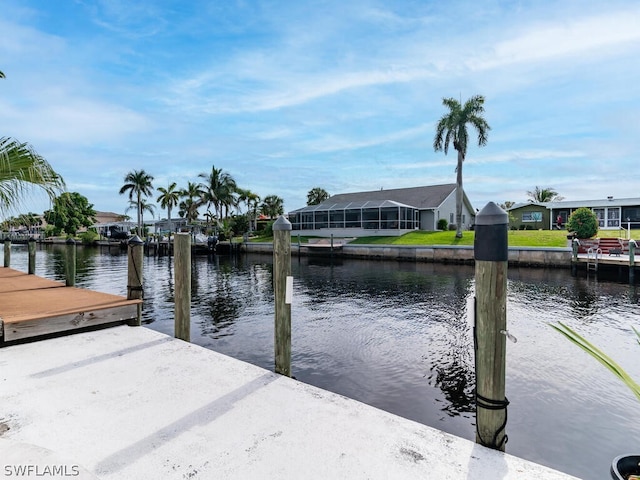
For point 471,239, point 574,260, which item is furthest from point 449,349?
point 471,239

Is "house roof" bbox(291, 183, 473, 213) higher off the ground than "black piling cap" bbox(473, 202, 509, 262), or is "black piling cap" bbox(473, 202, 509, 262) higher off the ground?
"house roof" bbox(291, 183, 473, 213)

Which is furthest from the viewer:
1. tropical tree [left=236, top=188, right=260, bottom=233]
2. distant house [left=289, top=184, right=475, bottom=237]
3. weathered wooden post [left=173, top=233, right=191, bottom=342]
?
tropical tree [left=236, top=188, right=260, bottom=233]

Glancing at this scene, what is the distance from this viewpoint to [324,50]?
971 cm

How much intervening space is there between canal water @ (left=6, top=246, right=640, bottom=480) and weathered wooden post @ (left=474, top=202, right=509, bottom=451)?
0.16m

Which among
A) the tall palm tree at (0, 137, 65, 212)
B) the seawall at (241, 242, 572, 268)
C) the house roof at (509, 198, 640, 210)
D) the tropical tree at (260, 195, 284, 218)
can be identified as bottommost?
the seawall at (241, 242, 572, 268)

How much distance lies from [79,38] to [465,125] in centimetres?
3032

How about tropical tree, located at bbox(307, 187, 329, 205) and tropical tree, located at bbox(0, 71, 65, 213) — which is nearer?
tropical tree, located at bbox(0, 71, 65, 213)

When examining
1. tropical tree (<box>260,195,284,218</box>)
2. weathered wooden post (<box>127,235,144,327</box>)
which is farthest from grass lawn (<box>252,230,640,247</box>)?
tropical tree (<box>260,195,284,218</box>)

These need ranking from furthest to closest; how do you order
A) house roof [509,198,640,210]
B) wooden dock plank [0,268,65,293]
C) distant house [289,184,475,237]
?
distant house [289,184,475,237]
house roof [509,198,640,210]
wooden dock plank [0,268,65,293]

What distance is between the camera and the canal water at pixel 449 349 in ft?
14.6

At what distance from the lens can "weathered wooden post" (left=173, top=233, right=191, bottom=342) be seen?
5.09 m

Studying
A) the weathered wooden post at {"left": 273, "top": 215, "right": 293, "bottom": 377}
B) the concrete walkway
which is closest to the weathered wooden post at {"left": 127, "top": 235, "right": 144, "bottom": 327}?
the concrete walkway

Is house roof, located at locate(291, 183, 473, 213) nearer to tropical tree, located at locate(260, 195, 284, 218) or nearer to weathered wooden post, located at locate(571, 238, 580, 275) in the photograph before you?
tropical tree, located at locate(260, 195, 284, 218)

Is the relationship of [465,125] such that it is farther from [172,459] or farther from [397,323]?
[172,459]
